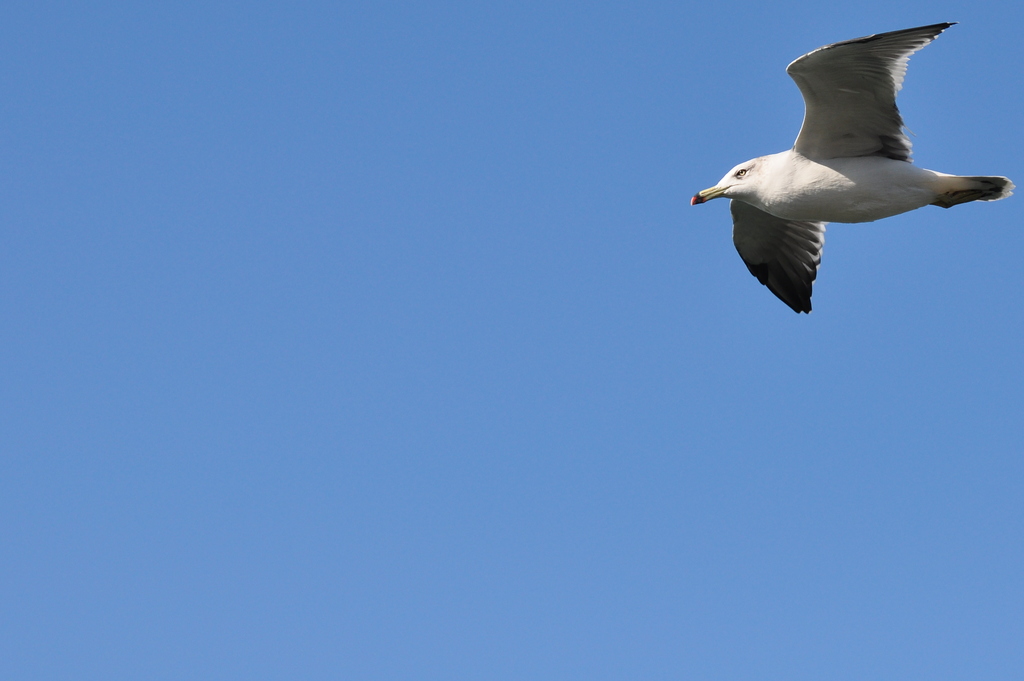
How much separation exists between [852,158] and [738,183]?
1.02 m

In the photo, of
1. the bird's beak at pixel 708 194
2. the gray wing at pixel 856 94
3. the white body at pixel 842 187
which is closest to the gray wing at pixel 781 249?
the bird's beak at pixel 708 194

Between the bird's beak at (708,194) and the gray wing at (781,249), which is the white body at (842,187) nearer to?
the bird's beak at (708,194)

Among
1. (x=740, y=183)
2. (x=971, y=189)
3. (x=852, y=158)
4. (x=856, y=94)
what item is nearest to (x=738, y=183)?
(x=740, y=183)

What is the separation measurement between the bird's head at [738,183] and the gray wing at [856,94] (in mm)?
466

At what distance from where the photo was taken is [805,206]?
10164 mm

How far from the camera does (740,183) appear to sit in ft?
34.9

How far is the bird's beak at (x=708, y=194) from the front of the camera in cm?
1084

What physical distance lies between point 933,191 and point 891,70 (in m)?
1.04

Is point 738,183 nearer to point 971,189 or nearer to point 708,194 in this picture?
point 708,194

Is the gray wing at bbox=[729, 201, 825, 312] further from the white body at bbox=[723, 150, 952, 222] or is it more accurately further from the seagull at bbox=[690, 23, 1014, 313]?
the white body at bbox=[723, 150, 952, 222]

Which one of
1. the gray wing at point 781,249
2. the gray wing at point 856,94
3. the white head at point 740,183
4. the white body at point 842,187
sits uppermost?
the gray wing at point 781,249

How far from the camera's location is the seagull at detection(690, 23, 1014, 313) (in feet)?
30.3

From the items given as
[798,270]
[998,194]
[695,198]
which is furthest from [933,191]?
[798,270]

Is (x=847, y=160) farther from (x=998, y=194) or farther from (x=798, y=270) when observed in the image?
(x=798, y=270)
